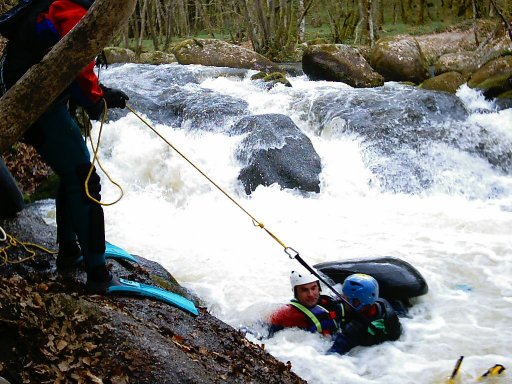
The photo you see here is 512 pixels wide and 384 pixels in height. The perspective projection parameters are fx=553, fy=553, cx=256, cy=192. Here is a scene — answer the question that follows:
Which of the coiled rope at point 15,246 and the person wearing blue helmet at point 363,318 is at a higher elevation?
the coiled rope at point 15,246

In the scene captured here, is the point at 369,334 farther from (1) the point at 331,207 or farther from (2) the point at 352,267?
(1) the point at 331,207

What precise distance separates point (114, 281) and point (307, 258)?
3.34 meters

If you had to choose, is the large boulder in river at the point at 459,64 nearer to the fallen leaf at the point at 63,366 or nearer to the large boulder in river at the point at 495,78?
the large boulder in river at the point at 495,78

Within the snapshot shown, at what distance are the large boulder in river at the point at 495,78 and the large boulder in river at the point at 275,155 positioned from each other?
4718mm

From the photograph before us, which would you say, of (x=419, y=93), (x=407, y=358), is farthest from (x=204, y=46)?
(x=407, y=358)

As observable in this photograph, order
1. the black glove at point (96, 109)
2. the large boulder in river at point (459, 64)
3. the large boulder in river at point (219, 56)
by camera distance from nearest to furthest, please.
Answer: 1. the black glove at point (96, 109)
2. the large boulder in river at point (459, 64)
3. the large boulder in river at point (219, 56)

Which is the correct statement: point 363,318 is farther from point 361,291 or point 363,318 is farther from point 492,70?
point 492,70

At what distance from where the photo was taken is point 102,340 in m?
2.79

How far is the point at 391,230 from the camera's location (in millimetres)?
7355

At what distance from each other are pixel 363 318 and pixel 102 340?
2428 mm

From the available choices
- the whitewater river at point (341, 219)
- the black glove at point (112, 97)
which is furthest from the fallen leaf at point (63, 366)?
the whitewater river at point (341, 219)

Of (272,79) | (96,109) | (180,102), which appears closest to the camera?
(96,109)

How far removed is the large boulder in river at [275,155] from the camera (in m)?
8.88

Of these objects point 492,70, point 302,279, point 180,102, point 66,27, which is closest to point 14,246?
point 66,27
